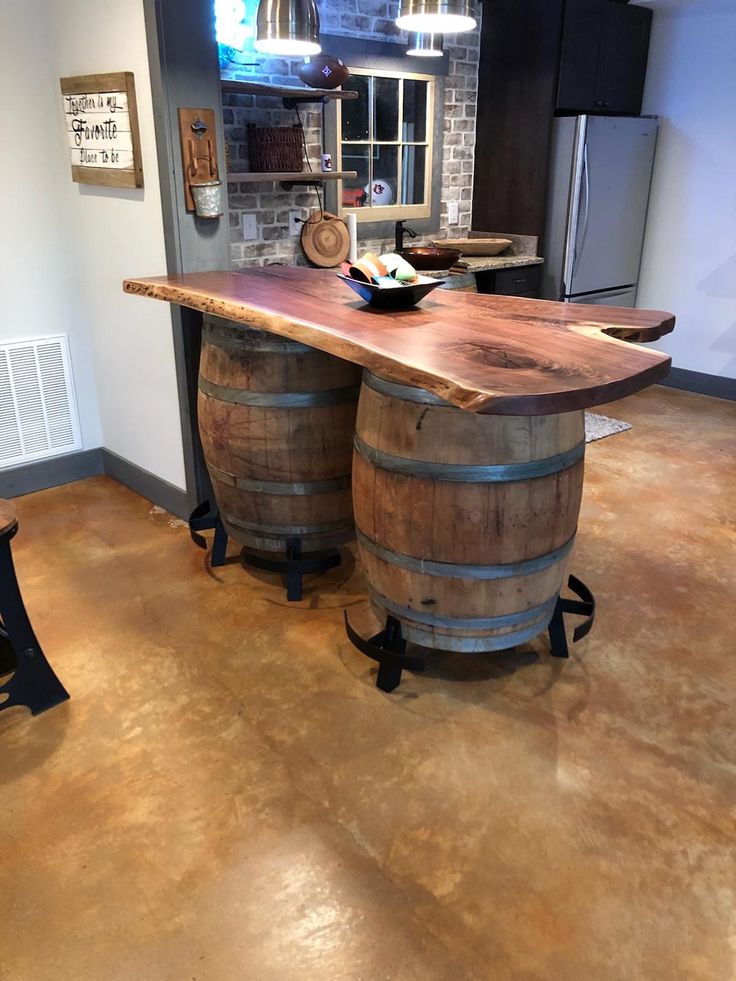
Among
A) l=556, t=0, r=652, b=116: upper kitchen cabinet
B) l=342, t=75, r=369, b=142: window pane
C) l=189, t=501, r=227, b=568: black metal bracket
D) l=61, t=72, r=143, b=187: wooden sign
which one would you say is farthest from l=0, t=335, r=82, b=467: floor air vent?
l=556, t=0, r=652, b=116: upper kitchen cabinet

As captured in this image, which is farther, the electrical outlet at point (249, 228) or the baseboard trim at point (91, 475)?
the electrical outlet at point (249, 228)

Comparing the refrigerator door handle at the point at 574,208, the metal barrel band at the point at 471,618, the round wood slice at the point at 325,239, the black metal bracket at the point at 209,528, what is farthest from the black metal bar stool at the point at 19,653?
the refrigerator door handle at the point at 574,208

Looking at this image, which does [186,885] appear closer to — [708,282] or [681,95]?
[708,282]

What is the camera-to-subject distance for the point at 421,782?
6.00ft

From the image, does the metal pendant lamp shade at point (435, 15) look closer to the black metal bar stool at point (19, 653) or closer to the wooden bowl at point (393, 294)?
the wooden bowl at point (393, 294)

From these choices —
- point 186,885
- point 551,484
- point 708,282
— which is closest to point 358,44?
point 708,282

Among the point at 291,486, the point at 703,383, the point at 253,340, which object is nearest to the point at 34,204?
the point at 253,340

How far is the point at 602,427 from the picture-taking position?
4332 millimetres

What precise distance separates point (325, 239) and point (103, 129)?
1.39m

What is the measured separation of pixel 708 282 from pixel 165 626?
412 cm

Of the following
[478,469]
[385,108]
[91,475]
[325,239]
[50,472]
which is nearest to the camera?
[478,469]

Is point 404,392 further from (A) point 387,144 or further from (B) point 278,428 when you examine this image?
(A) point 387,144

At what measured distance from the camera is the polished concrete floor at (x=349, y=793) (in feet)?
4.75

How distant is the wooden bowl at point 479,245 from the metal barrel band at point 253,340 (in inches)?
104
